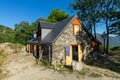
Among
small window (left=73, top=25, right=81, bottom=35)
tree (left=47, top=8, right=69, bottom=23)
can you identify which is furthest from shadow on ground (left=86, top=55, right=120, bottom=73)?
tree (left=47, top=8, right=69, bottom=23)

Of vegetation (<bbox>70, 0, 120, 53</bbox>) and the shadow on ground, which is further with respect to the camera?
vegetation (<bbox>70, 0, 120, 53</bbox>)

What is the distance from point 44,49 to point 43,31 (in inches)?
110

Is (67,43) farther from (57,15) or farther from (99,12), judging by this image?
(57,15)

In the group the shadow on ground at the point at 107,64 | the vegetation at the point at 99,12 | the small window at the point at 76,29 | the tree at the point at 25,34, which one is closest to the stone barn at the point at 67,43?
the small window at the point at 76,29

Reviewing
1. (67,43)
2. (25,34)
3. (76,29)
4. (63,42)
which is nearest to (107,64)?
(67,43)

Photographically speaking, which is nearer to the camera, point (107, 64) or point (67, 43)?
point (67, 43)

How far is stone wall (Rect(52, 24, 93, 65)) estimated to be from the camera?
16.1 m

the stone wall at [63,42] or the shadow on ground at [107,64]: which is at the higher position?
the stone wall at [63,42]

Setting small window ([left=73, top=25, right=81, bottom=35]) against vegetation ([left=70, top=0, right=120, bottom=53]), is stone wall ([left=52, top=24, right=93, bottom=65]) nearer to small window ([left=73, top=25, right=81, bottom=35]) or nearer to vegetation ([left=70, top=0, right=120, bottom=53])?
small window ([left=73, top=25, right=81, bottom=35])

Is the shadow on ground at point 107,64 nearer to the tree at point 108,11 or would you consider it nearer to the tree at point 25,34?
the tree at point 108,11

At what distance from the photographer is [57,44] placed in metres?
16.3

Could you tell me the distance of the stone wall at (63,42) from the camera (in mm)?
16062

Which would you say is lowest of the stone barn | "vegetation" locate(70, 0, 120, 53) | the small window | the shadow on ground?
the shadow on ground

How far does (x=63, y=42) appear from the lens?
54.7 ft
